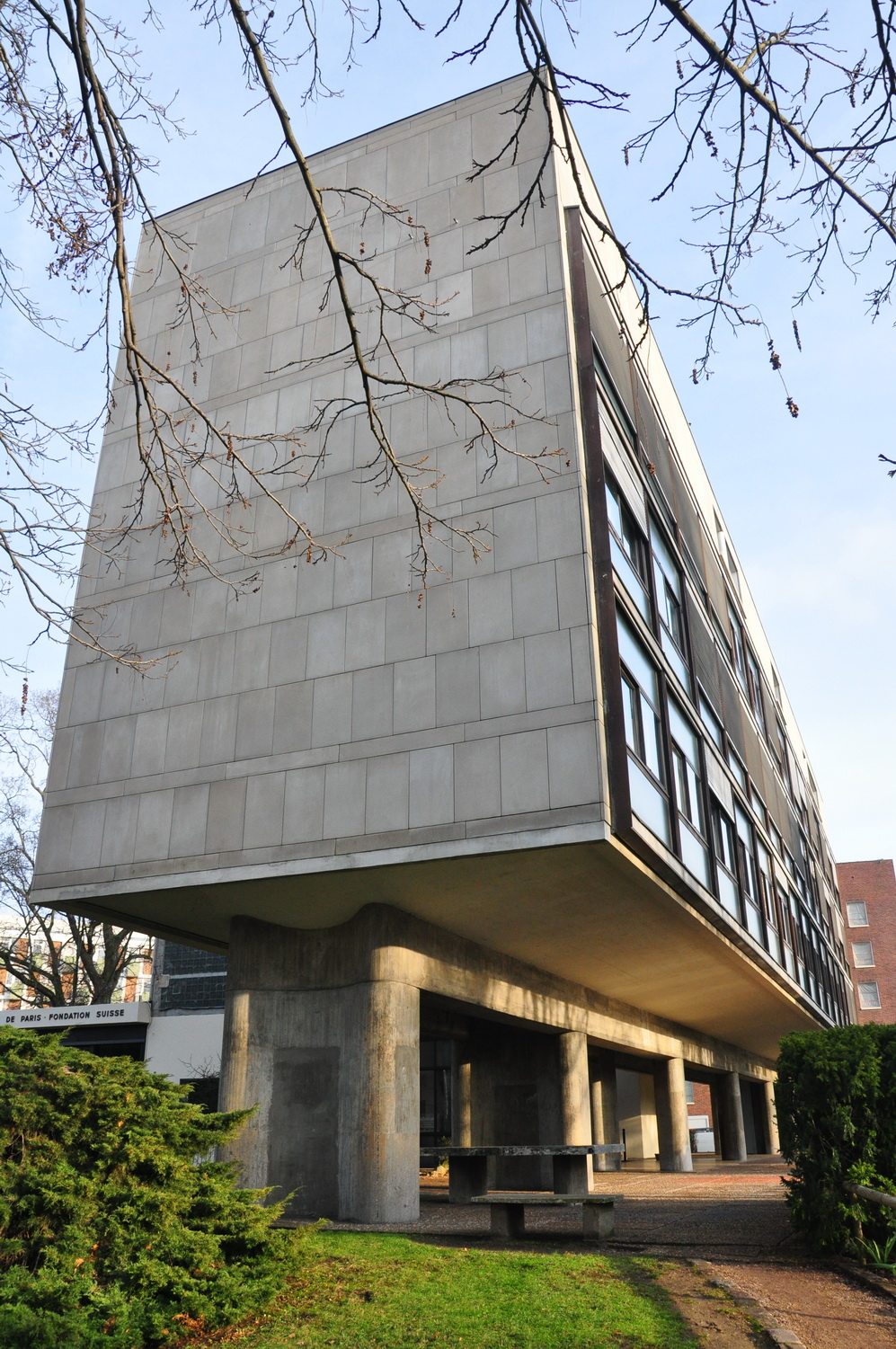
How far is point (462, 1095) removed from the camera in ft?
70.2

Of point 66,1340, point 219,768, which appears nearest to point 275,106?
point 66,1340

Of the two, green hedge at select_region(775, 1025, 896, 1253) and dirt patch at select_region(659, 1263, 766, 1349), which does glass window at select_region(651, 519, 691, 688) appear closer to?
green hedge at select_region(775, 1025, 896, 1253)

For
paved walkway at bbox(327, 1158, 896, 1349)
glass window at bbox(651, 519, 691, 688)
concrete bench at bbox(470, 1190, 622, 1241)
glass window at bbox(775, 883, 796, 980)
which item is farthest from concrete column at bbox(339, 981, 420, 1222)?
glass window at bbox(775, 883, 796, 980)

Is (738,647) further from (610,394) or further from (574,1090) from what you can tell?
(610,394)

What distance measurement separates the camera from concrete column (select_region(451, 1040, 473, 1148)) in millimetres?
20781

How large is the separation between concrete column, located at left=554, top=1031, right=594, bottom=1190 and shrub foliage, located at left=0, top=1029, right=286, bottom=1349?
42.5ft

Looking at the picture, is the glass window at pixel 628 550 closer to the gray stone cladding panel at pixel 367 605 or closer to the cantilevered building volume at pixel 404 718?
the cantilevered building volume at pixel 404 718

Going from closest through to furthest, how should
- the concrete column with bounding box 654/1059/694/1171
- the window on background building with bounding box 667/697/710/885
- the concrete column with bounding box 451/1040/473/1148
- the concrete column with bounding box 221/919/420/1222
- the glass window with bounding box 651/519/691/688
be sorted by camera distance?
the concrete column with bounding box 221/919/420/1222 → the window on background building with bounding box 667/697/710/885 → the glass window with bounding box 651/519/691/688 → the concrete column with bounding box 451/1040/473/1148 → the concrete column with bounding box 654/1059/694/1171

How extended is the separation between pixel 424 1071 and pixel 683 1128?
21.9 ft

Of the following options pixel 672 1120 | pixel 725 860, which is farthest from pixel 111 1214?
pixel 672 1120

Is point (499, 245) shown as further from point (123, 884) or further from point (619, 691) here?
point (123, 884)

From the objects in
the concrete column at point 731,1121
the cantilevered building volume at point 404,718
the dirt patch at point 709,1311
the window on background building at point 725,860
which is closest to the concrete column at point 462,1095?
the cantilevered building volume at point 404,718

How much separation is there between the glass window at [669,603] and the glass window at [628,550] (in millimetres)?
686

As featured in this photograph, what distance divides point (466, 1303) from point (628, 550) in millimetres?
11626
